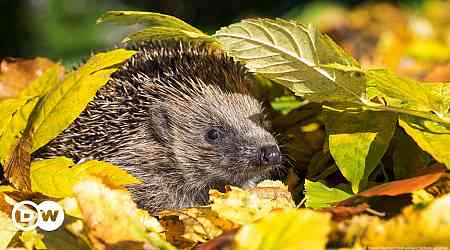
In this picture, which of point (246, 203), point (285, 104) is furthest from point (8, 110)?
point (285, 104)

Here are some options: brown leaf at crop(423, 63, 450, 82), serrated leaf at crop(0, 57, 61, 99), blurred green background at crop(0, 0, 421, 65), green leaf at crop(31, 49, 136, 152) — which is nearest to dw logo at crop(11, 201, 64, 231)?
green leaf at crop(31, 49, 136, 152)

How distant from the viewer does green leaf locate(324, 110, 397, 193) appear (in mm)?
1462

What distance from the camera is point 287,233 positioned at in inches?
41.4

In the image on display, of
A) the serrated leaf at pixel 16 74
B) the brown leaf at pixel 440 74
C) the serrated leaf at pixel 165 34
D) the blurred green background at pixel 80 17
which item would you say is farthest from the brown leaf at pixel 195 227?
the blurred green background at pixel 80 17

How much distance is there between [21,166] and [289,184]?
548mm

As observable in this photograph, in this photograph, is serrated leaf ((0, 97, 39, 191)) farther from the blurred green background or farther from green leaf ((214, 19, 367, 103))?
the blurred green background

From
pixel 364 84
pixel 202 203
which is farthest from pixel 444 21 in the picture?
pixel 364 84

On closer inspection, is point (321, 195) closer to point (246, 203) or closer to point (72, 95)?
point (246, 203)

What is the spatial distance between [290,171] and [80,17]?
434cm

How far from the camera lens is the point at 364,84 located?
1455 mm

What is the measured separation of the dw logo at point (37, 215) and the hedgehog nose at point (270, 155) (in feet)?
2.13

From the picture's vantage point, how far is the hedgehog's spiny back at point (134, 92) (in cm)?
187

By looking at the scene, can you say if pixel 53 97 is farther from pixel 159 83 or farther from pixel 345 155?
pixel 345 155

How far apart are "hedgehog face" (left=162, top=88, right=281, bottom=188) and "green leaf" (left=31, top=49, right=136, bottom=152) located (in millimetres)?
470
